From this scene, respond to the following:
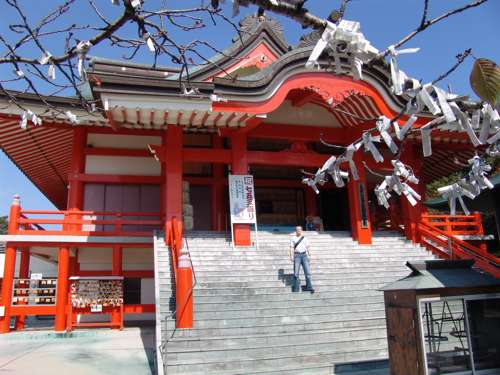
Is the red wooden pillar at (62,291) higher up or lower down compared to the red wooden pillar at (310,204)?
lower down

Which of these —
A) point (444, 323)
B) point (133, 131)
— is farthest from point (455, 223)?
point (133, 131)

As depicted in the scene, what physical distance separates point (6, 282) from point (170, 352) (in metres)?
6.12

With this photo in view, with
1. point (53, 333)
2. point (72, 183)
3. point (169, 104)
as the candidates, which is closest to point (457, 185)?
point (169, 104)

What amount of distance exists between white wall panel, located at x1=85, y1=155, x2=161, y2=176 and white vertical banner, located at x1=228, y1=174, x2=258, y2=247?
3543mm

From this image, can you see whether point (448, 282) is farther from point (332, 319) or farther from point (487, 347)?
point (332, 319)

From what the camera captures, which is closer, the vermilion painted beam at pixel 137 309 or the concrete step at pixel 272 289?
the concrete step at pixel 272 289

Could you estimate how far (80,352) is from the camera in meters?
7.61

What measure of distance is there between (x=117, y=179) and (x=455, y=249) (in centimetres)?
955

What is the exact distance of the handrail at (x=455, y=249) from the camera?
1012cm

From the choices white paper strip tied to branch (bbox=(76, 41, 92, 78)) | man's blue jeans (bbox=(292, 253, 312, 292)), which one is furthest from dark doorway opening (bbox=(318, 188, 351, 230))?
white paper strip tied to branch (bbox=(76, 41, 92, 78))

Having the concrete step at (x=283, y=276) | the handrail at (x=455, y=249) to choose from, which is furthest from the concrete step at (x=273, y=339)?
the handrail at (x=455, y=249)

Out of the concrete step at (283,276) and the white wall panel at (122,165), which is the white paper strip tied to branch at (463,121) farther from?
the white wall panel at (122,165)

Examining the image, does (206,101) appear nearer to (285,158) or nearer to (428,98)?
(285,158)

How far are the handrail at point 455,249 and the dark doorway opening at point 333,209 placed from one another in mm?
4219
